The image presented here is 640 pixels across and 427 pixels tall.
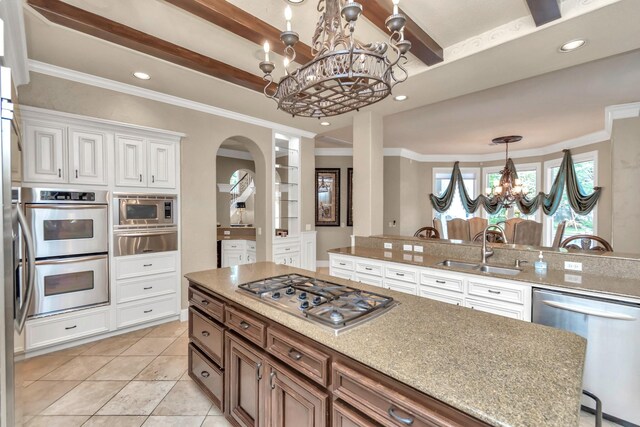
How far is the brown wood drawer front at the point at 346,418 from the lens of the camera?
3.41 ft

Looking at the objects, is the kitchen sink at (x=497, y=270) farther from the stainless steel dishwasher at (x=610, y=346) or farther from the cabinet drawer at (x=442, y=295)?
the stainless steel dishwasher at (x=610, y=346)

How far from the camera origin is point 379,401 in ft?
3.31

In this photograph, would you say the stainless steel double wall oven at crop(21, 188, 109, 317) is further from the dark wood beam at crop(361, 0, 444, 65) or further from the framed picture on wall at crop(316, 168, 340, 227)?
the framed picture on wall at crop(316, 168, 340, 227)

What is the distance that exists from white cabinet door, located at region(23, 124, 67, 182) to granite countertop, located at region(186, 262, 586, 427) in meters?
2.56

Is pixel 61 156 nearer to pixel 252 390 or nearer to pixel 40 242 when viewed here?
pixel 40 242

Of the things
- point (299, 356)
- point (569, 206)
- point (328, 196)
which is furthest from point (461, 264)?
point (569, 206)

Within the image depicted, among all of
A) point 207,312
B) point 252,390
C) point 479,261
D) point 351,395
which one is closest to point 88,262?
point 207,312

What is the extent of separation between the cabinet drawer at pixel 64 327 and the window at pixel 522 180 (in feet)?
25.2

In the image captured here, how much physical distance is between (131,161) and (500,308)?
391cm

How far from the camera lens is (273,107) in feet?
12.8

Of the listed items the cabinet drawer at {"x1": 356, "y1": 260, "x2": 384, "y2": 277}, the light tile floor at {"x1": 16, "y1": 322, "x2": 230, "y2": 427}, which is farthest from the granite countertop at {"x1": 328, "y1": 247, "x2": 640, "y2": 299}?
the light tile floor at {"x1": 16, "y1": 322, "x2": 230, "y2": 427}

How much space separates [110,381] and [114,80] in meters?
2.99

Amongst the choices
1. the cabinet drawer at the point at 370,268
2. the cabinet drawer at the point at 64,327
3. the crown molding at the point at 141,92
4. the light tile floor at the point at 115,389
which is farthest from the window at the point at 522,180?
the cabinet drawer at the point at 64,327

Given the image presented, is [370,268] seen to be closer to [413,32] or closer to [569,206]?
[413,32]
